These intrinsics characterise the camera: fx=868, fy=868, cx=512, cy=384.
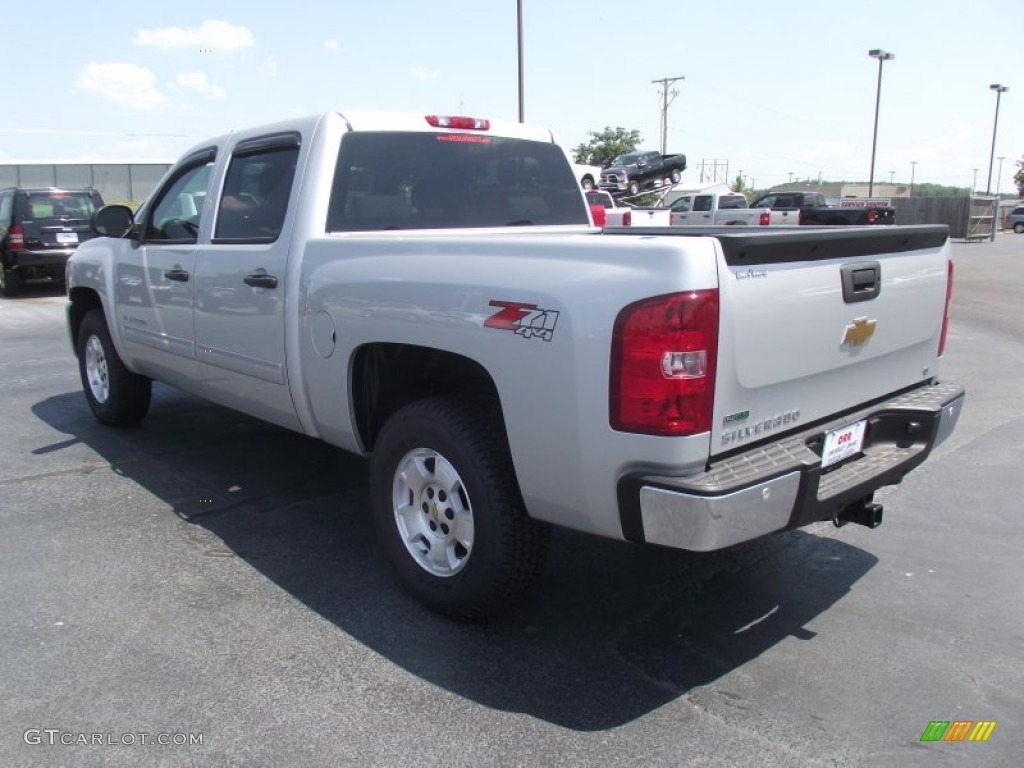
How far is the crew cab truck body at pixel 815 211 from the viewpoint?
28.1m

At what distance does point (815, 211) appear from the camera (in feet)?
97.6

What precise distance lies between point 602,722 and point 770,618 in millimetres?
1055

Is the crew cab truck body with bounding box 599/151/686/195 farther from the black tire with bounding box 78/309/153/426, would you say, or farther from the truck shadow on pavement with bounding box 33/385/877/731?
the truck shadow on pavement with bounding box 33/385/877/731

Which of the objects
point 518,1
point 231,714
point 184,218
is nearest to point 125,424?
point 184,218

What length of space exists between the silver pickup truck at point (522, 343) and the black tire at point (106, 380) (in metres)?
1.23

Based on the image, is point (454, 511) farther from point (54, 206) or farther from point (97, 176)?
point (97, 176)

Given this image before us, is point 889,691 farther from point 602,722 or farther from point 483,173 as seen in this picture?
point 483,173

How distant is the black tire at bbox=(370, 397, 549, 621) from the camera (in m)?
3.21

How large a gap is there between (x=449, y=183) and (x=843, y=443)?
2425 mm

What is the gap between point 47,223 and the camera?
14680mm

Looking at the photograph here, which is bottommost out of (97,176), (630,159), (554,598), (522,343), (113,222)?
(554,598)

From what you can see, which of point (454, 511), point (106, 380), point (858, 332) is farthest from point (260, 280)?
point (106, 380)

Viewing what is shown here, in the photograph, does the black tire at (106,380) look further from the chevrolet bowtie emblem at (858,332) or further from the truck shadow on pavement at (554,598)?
the chevrolet bowtie emblem at (858,332)

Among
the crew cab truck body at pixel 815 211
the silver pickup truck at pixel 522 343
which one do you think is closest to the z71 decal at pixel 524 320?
the silver pickup truck at pixel 522 343
